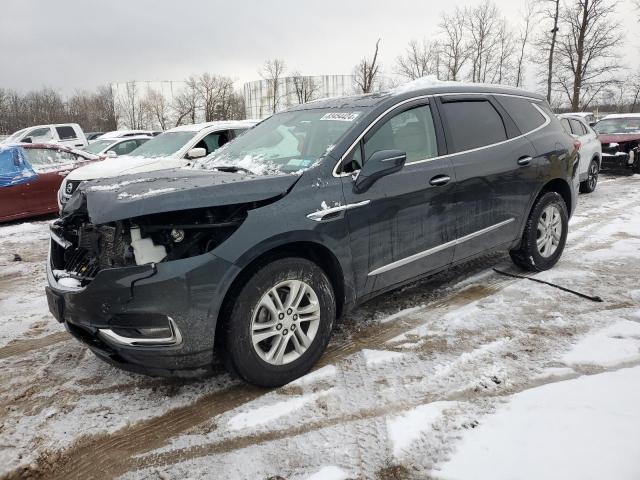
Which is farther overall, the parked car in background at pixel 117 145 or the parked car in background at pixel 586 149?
the parked car in background at pixel 117 145

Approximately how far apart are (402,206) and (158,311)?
1.81m

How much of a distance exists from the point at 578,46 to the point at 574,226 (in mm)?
24802

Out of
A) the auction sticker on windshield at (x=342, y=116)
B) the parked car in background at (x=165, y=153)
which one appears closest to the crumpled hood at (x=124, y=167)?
the parked car in background at (x=165, y=153)

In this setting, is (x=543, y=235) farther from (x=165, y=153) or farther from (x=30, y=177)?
(x=30, y=177)

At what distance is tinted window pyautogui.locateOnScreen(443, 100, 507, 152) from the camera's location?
3.93 m

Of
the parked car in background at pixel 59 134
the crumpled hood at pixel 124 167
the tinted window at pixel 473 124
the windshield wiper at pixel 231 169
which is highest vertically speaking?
the parked car in background at pixel 59 134

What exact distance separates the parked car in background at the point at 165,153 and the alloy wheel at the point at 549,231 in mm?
4458

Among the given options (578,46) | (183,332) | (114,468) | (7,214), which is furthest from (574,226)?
(578,46)

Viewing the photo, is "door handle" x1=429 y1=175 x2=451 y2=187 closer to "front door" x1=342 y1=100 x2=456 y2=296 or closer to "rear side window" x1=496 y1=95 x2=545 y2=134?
"front door" x1=342 y1=100 x2=456 y2=296

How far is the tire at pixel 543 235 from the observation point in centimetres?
466

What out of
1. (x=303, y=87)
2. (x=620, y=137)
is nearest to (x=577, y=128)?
(x=620, y=137)

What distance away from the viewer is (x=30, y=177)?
9.05 metres

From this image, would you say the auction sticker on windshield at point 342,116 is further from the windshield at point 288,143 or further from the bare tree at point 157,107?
the bare tree at point 157,107

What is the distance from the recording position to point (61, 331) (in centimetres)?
393
